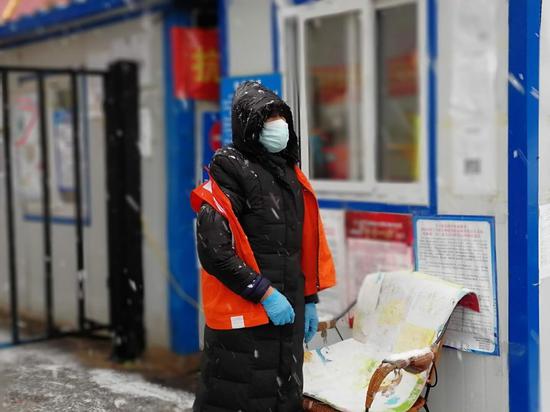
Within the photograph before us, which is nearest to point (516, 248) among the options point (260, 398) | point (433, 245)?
point (433, 245)

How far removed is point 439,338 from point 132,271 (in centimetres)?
288

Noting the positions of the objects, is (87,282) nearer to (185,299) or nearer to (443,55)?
(185,299)

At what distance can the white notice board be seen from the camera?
371 cm

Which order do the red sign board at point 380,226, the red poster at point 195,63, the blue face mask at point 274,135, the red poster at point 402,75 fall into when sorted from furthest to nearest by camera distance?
the red poster at point 402,75
the red poster at point 195,63
the red sign board at point 380,226
the blue face mask at point 274,135

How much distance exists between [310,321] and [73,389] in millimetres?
1831

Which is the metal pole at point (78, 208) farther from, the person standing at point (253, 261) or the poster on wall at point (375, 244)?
the person standing at point (253, 261)

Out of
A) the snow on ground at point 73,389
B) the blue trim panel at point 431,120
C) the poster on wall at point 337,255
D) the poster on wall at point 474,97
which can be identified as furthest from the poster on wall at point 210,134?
the poster on wall at point 474,97

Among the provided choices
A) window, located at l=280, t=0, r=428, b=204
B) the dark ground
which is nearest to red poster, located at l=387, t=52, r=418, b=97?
window, located at l=280, t=0, r=428, b=204

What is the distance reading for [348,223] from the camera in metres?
4.48

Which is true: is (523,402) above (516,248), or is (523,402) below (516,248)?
below

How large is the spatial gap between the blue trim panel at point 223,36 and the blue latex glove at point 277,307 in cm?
247

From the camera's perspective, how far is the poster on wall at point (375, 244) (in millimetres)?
4164

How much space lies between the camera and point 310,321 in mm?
3578

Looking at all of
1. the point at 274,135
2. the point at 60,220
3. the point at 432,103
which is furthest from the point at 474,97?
the point at 60,220
